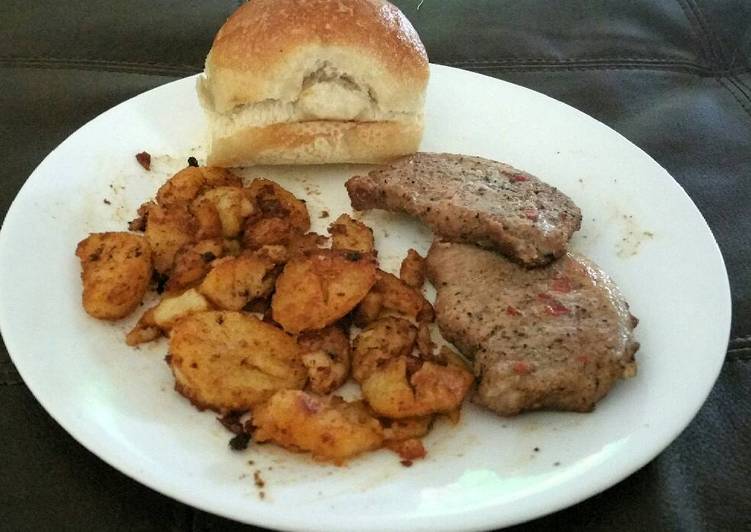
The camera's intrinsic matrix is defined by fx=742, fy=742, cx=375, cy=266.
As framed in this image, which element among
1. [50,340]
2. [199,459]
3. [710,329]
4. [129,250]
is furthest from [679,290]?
[50,340]

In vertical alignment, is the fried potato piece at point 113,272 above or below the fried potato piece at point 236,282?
above

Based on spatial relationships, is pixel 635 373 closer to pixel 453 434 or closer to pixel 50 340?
pixel 453 434

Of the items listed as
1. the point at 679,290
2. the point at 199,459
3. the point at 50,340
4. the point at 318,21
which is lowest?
the point at 679,290

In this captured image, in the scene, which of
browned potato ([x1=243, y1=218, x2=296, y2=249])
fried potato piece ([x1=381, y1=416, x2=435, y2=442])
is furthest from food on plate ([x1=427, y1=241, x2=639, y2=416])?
browned potato ([x1=243, y1=218, x2=296, y2=249])

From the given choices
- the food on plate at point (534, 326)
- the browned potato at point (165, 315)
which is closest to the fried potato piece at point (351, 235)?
the food on plate at point (534, 326)

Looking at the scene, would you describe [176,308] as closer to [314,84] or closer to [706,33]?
[314,84]

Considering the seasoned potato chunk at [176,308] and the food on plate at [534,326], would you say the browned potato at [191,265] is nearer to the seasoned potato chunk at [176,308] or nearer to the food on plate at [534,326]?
the seasoned potato chunk at [176,308]

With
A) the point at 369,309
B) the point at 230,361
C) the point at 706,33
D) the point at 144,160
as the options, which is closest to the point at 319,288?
the point at 369,309
